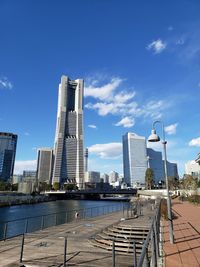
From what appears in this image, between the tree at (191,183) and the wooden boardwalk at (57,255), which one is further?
the tree at (191,183)

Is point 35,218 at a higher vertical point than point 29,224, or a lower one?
higher

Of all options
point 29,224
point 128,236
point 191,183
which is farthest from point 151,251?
point 191,183

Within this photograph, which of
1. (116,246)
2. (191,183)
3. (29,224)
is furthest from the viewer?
(191,183)

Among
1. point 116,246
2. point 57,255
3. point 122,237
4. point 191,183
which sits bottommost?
point 57,255

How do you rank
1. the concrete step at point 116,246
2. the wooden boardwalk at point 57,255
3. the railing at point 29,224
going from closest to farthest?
1. the wooden boardwalk at point 57,255
2. the concrete step at point 116,246
3. the railing at point 29,224

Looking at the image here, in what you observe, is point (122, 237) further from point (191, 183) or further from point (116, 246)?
point (191, 183)

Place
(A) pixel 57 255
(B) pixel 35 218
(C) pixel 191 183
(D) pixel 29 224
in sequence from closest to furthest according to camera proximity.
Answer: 1. (A) pixel 57 255
2. (D) pixel 29 224
3. (B) pixel 35 218
4. (C) pixel 191 183

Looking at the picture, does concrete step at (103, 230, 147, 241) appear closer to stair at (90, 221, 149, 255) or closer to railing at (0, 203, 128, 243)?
stair at (90, 221, 149, 255)

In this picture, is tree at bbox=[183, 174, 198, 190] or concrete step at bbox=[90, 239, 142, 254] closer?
concrete step at bbox=[90, 239, 142, 254]

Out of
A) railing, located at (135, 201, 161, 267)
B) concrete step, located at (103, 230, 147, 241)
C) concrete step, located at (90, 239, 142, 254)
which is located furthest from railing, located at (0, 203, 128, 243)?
railing, located at (135, 201, 161, 267)

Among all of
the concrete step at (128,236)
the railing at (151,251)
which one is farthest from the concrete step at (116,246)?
the railing at (151,251)

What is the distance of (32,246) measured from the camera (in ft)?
52.5

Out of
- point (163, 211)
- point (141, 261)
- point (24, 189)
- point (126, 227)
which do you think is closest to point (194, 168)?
point (24, 189)

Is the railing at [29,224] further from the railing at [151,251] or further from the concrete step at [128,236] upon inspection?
the railing at [151,251]
